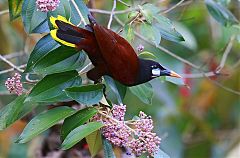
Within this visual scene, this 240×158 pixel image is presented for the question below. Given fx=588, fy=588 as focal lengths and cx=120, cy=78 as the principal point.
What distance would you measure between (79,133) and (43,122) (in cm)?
10

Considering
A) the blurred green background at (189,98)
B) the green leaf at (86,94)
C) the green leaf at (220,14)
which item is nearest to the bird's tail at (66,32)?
the green leaf at (86,94)

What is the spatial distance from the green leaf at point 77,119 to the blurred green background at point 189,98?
3.06ft

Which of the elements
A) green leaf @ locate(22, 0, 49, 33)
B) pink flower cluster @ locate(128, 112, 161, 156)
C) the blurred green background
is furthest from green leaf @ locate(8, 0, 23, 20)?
the blurred green background

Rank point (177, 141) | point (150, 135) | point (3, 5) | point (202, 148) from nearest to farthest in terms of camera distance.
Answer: point (150, 135), point (3, 5), point (177, 141), point (202, 148)

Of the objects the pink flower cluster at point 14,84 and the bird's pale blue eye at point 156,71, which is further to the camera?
the bird's pale blue eye at point 156,71

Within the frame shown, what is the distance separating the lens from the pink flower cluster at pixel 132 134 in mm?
1058

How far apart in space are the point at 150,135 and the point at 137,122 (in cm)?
5

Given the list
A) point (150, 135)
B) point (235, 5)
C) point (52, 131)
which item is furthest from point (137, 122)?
point (235, 5)

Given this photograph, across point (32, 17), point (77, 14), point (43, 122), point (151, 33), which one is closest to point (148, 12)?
point (151, 33)

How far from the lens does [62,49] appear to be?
1214mm

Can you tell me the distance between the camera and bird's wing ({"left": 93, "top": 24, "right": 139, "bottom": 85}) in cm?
120

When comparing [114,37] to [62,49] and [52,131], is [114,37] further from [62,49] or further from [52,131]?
[52,131]

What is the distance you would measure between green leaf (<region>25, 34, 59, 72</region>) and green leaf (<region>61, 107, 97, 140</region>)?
0.50 ft

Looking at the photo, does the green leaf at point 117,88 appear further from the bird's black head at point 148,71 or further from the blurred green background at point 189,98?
the blurred green background at point 189,98
